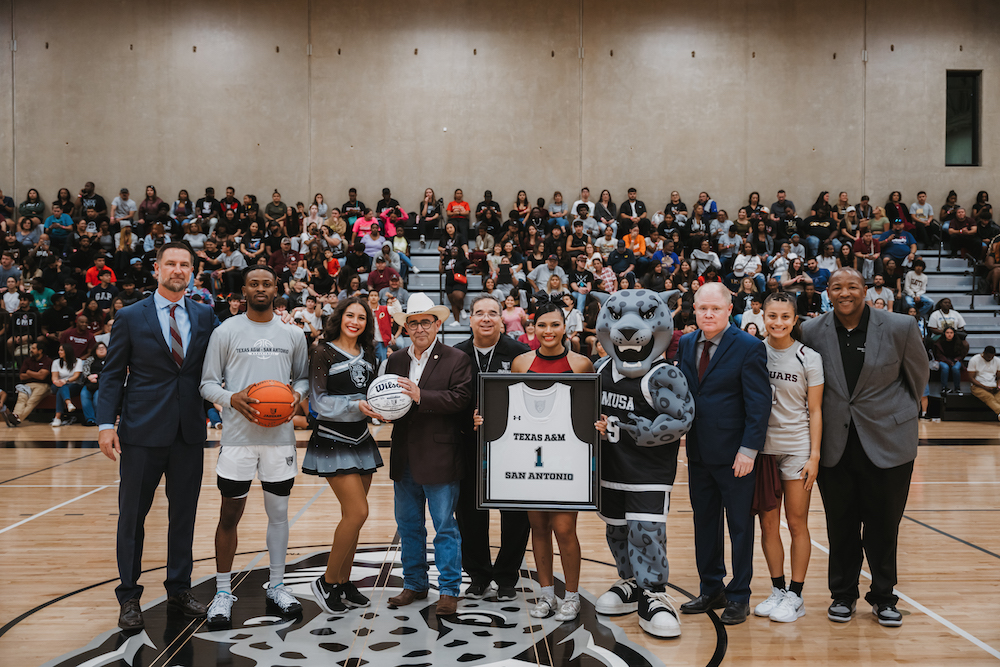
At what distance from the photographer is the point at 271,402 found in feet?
12.6

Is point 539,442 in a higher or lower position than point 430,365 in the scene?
lower

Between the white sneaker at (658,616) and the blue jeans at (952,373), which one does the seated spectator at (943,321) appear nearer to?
the blue jeans at (952,373)

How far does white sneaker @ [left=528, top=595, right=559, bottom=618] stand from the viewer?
410 centimetres

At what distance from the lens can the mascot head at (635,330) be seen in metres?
3.90

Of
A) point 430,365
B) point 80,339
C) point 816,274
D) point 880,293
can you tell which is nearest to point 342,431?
point 430,365

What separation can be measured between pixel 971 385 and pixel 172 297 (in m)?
12.8

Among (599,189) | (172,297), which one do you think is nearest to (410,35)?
(599,189)

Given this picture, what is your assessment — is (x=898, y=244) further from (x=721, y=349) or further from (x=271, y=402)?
(x=271, y=402)

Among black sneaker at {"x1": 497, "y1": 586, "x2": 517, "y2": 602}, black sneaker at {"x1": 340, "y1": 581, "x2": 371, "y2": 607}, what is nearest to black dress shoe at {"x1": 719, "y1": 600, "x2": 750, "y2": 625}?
black sneaker at {"x1": 497, "y1": 586, "x2": 517, "y2": 602}

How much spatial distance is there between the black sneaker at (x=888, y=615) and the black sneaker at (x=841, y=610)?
116 millimetres

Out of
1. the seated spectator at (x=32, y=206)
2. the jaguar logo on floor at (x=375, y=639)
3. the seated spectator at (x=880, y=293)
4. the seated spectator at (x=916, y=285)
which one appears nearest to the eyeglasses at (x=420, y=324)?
the jaguar logo on floor at (x=375, y=639)

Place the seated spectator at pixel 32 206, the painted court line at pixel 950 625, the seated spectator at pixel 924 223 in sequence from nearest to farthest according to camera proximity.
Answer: the painted court line at pixel 950 625
the seated spectator at pixel 32 206
the seated spectator at pixel 924 223

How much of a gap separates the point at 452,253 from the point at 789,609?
12.7 metres

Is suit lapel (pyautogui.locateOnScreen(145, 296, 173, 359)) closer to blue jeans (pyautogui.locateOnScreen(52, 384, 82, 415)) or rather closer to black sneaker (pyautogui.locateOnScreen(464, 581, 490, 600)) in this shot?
black sneaker (pyautogui.locateOnScreen(464, 581, 490, 600))
